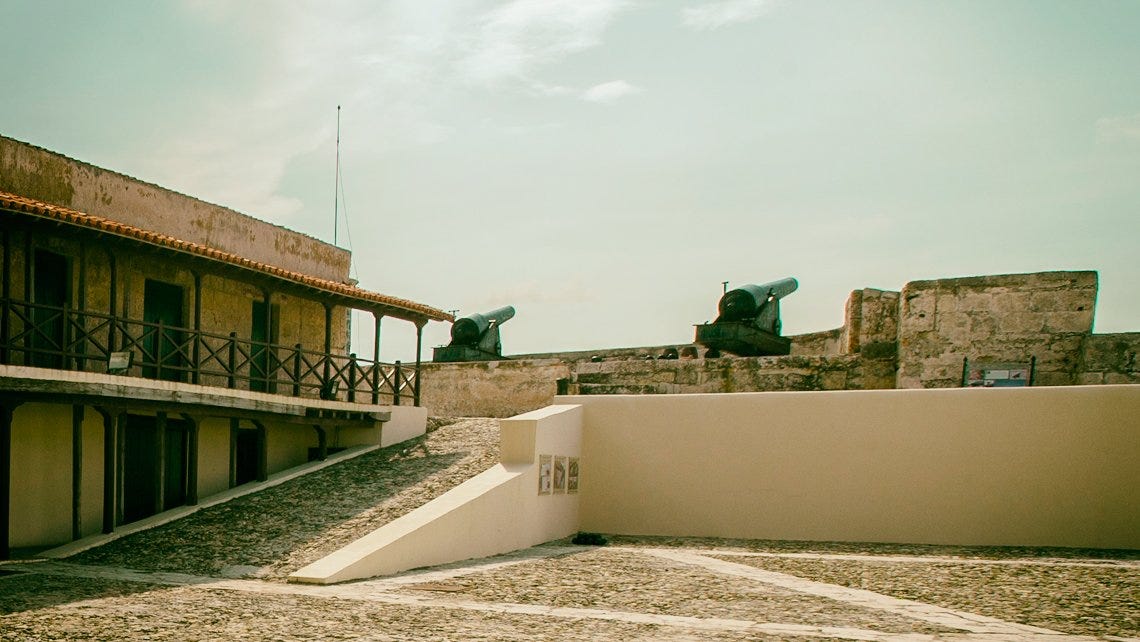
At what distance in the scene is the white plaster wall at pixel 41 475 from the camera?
14.2 meters

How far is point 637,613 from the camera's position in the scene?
9.22 metres

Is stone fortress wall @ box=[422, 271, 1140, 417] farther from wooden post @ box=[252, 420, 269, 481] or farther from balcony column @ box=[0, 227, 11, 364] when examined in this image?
balcony column @ box=[0, 227, 11, 364]

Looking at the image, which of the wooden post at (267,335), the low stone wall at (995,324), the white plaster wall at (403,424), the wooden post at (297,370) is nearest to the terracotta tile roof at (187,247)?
the wooden post at (267,335)

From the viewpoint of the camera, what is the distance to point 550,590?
10430 millimetres

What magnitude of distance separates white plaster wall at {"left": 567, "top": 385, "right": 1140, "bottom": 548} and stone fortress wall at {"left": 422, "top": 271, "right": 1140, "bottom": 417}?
245 centimetres

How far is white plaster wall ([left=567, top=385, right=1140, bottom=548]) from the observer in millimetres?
13500

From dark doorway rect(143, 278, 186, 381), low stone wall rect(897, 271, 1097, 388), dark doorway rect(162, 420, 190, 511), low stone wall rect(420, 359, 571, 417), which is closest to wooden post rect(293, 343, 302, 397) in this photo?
dark doorway rect(143, 278, 186, 381)

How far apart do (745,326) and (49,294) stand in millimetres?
12292

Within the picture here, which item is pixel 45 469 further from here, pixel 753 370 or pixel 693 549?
pixel 753 370

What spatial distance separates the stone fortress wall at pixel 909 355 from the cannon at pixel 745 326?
78 cm

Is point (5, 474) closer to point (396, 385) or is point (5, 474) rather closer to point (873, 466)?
point (396, 385)

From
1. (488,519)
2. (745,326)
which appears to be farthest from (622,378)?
(488,519)

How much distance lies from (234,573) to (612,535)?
584 cm

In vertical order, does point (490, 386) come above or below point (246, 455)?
above
